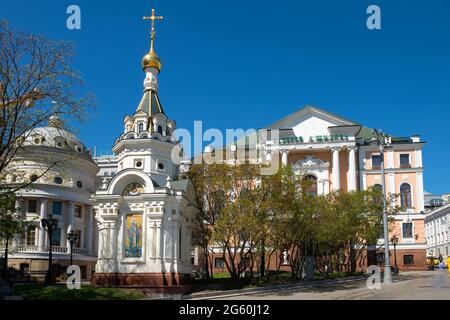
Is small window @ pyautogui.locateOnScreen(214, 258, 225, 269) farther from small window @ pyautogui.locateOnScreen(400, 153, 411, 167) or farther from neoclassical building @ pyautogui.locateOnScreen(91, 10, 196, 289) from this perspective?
small window @ pyautogui.locateOnScreen(400, 153, 411, 167)

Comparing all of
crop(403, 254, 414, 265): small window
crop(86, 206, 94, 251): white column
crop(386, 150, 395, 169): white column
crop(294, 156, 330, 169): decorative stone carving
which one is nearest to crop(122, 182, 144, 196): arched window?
crop(86, 206, 94, 251): white column

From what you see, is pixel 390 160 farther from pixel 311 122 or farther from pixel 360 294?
pixel 360 294

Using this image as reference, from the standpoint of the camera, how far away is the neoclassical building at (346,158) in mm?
62750

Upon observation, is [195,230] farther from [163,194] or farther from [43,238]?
[43,238]

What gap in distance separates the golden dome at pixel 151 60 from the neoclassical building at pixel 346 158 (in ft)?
69.7

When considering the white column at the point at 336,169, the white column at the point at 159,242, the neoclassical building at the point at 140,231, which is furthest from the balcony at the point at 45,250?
the white column at the point at 336,169

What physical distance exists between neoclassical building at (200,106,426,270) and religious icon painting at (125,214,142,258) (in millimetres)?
27870

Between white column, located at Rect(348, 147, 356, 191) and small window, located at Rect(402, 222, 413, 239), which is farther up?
white column, located at Rect(348, 147, 356, 191)

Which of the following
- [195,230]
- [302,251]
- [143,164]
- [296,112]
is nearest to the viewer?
[143,164]

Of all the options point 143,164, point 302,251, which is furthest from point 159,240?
point 302,251

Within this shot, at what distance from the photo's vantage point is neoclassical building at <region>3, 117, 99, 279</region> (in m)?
54.7

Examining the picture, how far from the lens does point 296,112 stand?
6575cm
